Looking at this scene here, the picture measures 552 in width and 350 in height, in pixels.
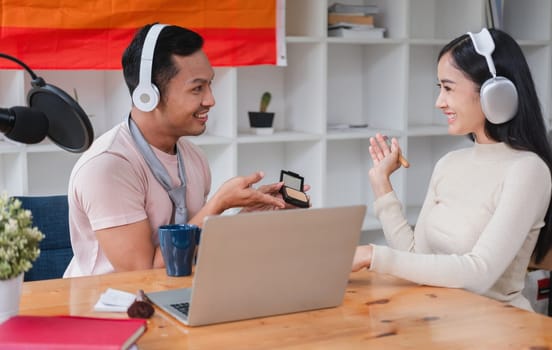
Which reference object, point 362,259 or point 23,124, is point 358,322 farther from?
point 23,124

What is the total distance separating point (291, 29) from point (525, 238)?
6.37 feet

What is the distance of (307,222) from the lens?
1.53m

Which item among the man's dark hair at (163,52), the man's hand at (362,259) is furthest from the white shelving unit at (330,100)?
→ the man's hand at (362,259)

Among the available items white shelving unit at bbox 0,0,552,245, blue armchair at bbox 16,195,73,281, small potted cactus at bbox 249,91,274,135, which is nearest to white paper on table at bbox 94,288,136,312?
blue armchair at bbox 16,195,73,281

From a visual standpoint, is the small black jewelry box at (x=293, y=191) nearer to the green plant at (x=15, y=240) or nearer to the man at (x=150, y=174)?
the man at (x=150, y=174)

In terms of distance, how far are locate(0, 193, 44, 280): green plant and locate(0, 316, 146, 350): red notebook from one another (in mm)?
88

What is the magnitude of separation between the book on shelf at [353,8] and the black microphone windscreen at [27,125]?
2.55 m

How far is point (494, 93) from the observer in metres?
2.04

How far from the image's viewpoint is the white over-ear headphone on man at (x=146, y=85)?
7.48 ft

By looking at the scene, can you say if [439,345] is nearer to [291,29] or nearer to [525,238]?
[525,238]

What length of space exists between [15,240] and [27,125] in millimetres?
187

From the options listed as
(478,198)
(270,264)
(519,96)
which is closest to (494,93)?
(519,96)

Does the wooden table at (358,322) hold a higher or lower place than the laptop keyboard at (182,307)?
lower

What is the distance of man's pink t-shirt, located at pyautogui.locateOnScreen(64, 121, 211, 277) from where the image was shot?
211 cm
